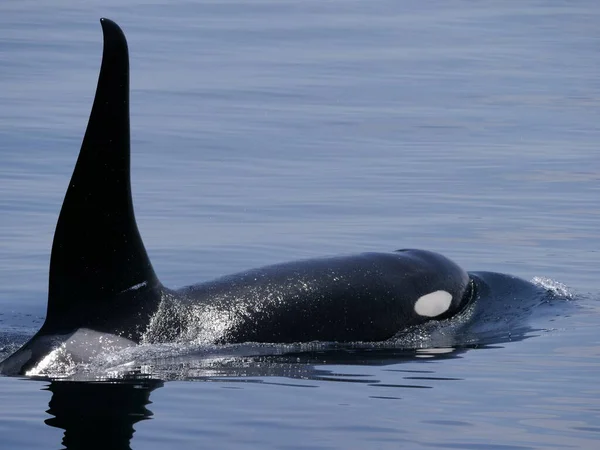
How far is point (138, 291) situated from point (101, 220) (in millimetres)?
626

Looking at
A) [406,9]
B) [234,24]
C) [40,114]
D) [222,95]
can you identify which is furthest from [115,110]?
[406,9]

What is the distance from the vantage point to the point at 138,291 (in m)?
9.68

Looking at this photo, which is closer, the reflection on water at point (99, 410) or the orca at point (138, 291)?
the reflection on water at point (99, 410)

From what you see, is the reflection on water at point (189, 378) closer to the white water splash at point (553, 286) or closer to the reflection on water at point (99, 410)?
the reflection on water at point (99, 410)

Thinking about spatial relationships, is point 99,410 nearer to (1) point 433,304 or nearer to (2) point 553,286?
(1) point 433,304

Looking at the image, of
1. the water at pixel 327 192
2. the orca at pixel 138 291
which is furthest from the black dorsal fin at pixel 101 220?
the water at pixel 327 192

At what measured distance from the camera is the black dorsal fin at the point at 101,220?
894 cm

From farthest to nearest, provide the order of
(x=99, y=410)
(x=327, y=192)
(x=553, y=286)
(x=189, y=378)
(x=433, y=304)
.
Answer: (x=327, y=192) < (x=553, y=286) < (x=433, y=304) < (x=189, y=378) < (x=99, y=410)

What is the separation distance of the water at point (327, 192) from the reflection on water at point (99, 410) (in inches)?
0.8

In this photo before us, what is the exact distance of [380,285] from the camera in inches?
432

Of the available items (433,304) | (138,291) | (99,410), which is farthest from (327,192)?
(99,410)

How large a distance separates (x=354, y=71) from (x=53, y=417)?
22985 mm

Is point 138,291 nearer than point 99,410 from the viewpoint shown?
No

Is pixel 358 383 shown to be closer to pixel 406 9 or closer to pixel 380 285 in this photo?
pixel 380 285
